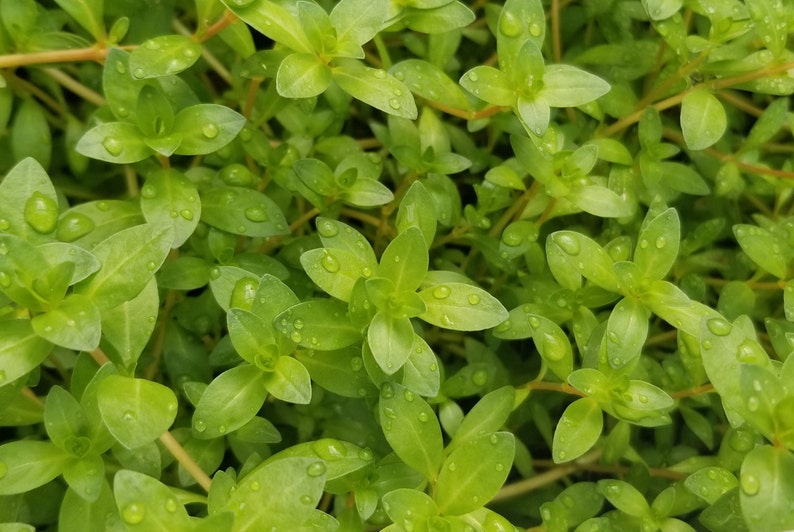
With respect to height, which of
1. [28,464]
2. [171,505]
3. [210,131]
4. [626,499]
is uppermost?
[210,131]

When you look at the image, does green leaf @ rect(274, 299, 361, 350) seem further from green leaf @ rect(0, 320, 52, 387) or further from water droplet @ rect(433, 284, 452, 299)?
green leaf @ rect(0, 320, 52, 387)

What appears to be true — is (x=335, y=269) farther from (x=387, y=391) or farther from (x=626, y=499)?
(x=626, y=499)

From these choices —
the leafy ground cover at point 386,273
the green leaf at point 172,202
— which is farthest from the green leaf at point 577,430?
the green leaf at point 172,202

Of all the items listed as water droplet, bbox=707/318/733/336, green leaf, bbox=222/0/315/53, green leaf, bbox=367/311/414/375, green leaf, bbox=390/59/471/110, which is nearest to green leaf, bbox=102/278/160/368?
green leaf, bbox=367/311/414/375

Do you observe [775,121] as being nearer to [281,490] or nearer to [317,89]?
[317,89]

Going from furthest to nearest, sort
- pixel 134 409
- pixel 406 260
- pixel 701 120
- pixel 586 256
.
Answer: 1. pixel 701 120
2. pixel 586 256
3. pixel 406 260
4. pixel 134 409

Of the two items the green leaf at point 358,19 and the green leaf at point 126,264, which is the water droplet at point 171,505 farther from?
the green leaf at point 358,19

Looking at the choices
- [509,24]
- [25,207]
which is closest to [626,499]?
[509,24]

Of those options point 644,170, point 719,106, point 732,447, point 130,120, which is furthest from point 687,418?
point 130,120
